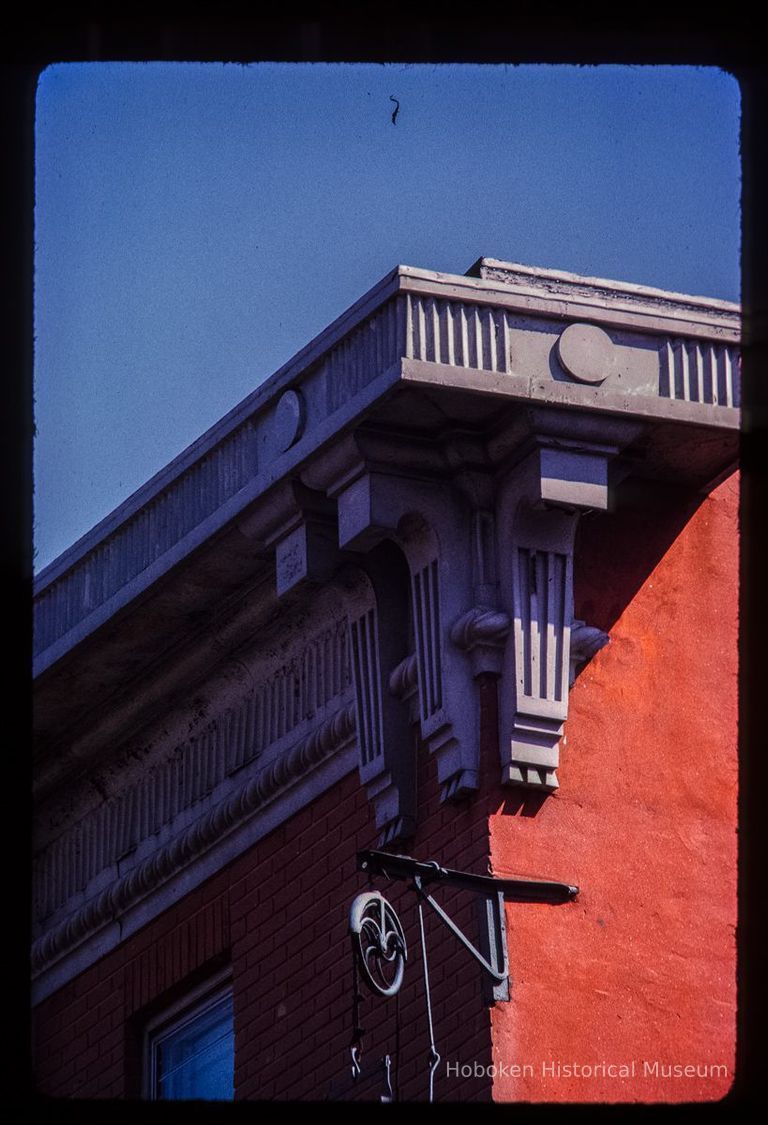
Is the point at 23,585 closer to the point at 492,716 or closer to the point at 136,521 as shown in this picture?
the point at 492,716

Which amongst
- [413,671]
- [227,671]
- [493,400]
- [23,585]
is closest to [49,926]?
[227,671]

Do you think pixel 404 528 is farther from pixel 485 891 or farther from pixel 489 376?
pixel 485 891

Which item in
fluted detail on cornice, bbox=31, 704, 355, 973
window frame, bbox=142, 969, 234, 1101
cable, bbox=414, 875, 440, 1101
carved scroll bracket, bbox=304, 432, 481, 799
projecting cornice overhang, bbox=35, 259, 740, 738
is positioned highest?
projecting cornice overhang, bbox=35, 259, 740, 738

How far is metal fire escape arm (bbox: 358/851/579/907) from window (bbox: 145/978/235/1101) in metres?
2.02

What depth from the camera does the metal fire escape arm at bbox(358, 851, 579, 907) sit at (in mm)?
10227

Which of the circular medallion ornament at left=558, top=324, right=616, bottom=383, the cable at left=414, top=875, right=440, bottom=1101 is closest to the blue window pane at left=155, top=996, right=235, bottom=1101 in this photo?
the cable at left=414, top=875, right=440, bottom=1101

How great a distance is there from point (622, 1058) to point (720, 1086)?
37cm

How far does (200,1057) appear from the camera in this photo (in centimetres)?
1249

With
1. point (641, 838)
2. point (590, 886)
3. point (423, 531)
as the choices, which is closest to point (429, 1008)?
point (590, 886)

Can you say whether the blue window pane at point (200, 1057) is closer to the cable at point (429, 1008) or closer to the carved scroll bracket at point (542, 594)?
the cable at point (429, 1008)

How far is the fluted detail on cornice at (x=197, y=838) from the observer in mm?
11742

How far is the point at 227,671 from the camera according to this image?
41.1 ft

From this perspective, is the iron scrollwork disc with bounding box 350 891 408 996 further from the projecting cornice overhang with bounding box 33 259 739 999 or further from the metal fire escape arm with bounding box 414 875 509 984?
the projecting cornice overhang with bounding box 33 259 739 999

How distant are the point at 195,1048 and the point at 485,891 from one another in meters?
2.66
